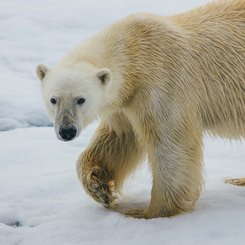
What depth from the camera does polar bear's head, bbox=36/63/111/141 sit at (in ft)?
13.2

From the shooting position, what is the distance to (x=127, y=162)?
195 inches

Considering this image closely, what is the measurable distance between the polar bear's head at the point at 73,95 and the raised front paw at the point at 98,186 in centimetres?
59

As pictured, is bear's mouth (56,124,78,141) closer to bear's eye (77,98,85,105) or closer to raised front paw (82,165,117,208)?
bear's eye (77,98,85,105)

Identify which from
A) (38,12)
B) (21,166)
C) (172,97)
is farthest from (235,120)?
(38,12)

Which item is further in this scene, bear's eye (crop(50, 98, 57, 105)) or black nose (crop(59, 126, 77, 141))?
bear's eye (crop(50, 98, 57, 105))

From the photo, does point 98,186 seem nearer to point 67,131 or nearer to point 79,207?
point 79,207

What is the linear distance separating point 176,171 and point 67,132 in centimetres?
83

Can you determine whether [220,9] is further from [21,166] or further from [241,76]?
[21,166]

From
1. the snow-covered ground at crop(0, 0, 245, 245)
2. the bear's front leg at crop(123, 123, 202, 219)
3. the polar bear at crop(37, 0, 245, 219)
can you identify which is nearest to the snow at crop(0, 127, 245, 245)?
the snow-covered ground at crop(0, 0, 245, 245)

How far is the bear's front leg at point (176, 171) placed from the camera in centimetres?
434

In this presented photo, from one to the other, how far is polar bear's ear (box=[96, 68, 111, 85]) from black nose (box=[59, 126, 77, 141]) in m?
0.40

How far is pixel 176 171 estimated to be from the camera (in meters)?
4.36

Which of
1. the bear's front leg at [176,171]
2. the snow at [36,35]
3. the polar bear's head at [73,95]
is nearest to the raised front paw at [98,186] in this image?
the bear's front leg at [176,171]

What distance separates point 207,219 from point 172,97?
0.83m
